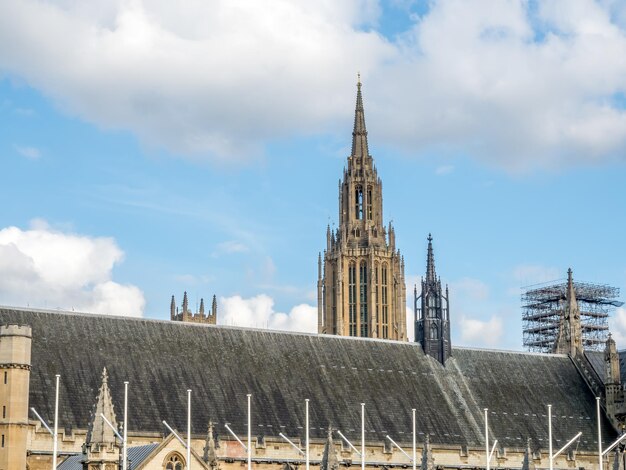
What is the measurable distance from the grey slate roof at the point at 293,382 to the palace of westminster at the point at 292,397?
87 millimetres

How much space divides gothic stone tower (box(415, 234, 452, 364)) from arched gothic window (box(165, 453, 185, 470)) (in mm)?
26984

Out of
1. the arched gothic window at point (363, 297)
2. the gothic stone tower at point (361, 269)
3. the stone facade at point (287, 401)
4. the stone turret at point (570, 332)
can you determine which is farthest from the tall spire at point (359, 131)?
the stone facade at point (287, 401)

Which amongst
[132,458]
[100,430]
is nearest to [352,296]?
[132,458]

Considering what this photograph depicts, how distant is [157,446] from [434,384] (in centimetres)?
2502

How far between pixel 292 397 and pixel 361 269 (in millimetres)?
65604

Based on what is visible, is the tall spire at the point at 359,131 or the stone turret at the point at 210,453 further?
the tall spire at the point at 359,131

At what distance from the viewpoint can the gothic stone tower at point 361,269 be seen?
139 meters

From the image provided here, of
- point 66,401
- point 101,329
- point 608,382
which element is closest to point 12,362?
point 66,401

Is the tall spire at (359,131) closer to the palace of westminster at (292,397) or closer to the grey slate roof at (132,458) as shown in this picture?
the palace of westminster at (292,397)

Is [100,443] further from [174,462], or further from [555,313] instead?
[555,313]

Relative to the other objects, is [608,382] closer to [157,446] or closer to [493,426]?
→ [493,426]

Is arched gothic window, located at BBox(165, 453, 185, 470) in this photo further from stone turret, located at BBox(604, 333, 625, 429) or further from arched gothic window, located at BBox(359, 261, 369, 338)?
arched gothic window, located at BBox(359, 261, 369, 338)

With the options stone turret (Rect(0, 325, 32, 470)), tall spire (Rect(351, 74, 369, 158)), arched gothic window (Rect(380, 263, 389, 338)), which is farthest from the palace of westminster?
tall spire (Rect(351, 74, 369, 158))

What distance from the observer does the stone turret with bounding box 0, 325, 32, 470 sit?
2491 inches
